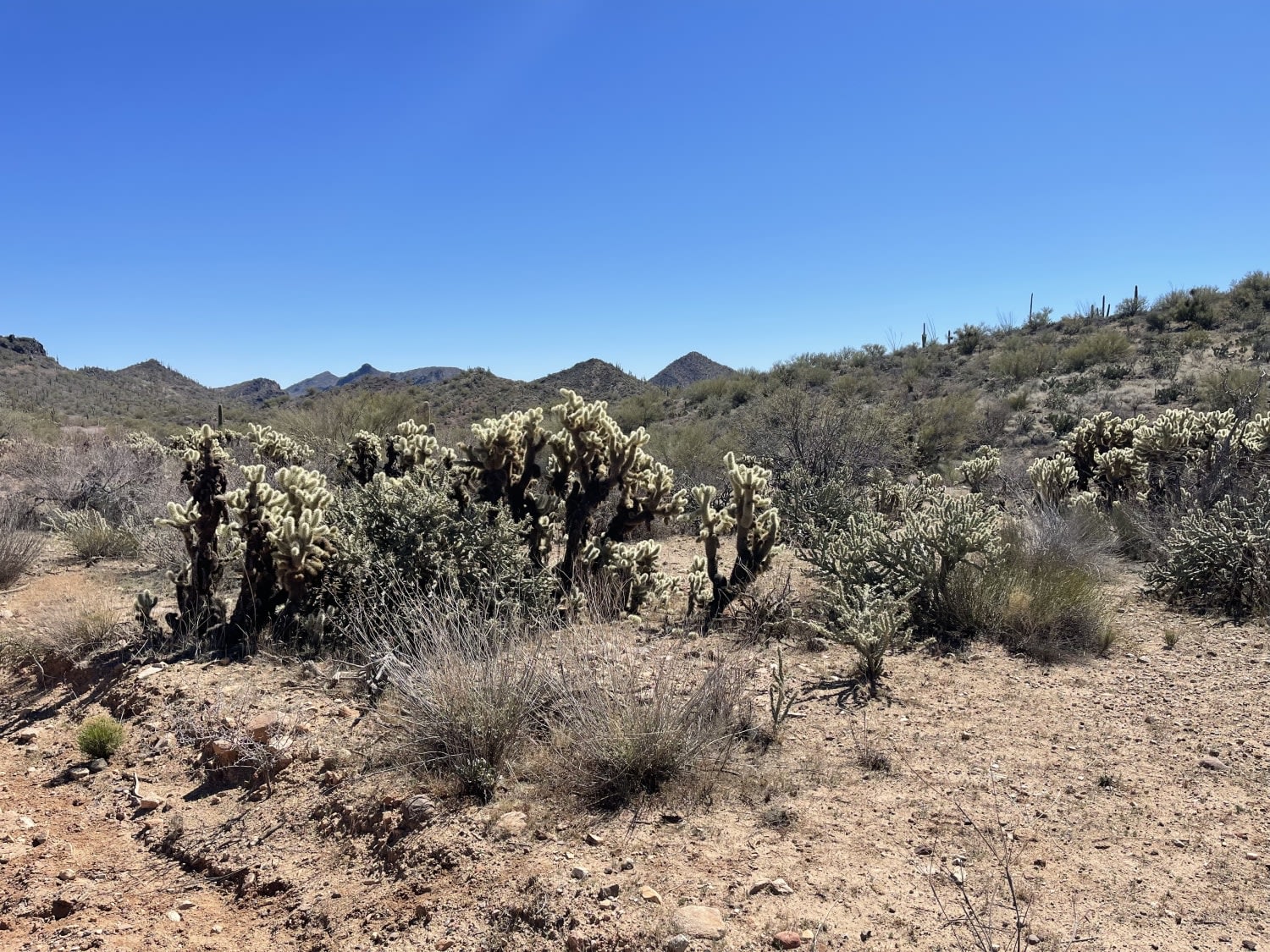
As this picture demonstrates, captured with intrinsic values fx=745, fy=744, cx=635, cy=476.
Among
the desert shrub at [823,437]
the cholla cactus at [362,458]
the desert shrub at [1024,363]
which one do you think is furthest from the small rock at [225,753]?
the desert shrub at [1024,363]

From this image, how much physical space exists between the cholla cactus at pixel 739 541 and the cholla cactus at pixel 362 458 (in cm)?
431

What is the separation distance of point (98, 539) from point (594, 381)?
30646 millimetres

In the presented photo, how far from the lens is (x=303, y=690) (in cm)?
482

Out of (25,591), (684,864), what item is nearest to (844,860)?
(684,864)

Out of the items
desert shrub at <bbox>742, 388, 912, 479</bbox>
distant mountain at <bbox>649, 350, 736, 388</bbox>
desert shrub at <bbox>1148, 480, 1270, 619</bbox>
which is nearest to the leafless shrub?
desert shrub at <bbox>1148, 480, 1270, 619</bbox>

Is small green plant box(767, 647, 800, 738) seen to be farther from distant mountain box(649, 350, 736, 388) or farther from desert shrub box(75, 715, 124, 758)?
distant mountain box(649, 350, 736, 388)

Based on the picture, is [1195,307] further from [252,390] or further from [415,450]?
[252,390]

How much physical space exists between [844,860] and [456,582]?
305cm

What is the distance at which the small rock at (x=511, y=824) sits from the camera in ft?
10.8

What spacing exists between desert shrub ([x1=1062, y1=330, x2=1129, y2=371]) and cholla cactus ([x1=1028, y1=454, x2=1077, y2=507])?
44.3 feet

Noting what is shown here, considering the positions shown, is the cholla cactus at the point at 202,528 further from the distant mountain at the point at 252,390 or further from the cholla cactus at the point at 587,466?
the distant mountain at the point at 252,390

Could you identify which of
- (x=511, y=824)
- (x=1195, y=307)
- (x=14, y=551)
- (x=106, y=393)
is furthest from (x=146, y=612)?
(x=106, y=393)

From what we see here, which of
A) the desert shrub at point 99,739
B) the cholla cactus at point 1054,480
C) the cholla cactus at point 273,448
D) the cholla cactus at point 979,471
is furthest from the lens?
the cholla cactus at point 979,471

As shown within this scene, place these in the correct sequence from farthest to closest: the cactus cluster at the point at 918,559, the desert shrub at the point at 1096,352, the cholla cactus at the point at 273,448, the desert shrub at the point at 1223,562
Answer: the desert shrub at the point at 1096,352 < the cholla cactus at the point at 273,448 < the desert shrub at the point at 1223,562 < the cactus cluster at the point at 918,559
